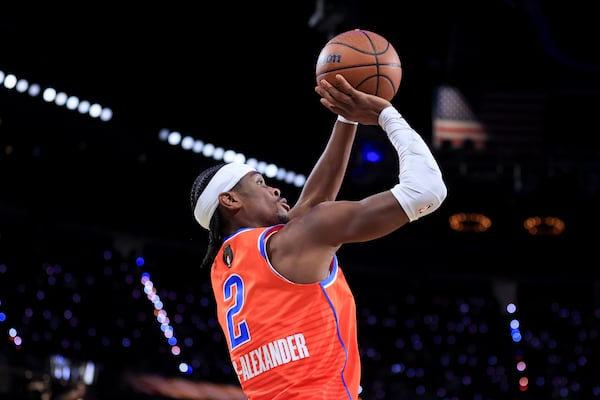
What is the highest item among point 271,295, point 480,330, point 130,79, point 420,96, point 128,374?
point 271,295

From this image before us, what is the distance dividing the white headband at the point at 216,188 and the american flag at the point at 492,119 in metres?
7.67

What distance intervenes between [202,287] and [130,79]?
14.7 ft

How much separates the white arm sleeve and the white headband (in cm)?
60

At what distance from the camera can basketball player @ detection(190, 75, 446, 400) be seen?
8.38 ft

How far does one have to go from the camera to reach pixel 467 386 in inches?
513

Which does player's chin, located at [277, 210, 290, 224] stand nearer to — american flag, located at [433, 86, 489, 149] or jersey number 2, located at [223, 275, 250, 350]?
jersey number 2, located at [223, 275, 250, 350]

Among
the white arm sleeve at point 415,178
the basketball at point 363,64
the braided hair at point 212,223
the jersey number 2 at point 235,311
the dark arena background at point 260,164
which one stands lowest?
the dark arena background at point 260,164

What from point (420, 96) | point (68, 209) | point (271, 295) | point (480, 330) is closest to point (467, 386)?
point (480, 330)

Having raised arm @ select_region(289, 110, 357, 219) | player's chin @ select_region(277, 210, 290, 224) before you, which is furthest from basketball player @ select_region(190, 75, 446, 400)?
raised arm @ select_region(289, 110, 357, 219)

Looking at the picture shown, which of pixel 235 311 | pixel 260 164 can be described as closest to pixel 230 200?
pixel 235 311

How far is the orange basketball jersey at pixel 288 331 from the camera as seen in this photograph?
8.79ft

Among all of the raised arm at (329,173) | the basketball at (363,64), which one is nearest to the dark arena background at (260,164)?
the raised arm at (329,173)

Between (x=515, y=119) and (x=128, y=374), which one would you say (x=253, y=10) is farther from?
(x=128, y=374)

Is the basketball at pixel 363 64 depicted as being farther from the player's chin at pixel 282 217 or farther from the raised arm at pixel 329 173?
the player's chin at pixel 282 217
